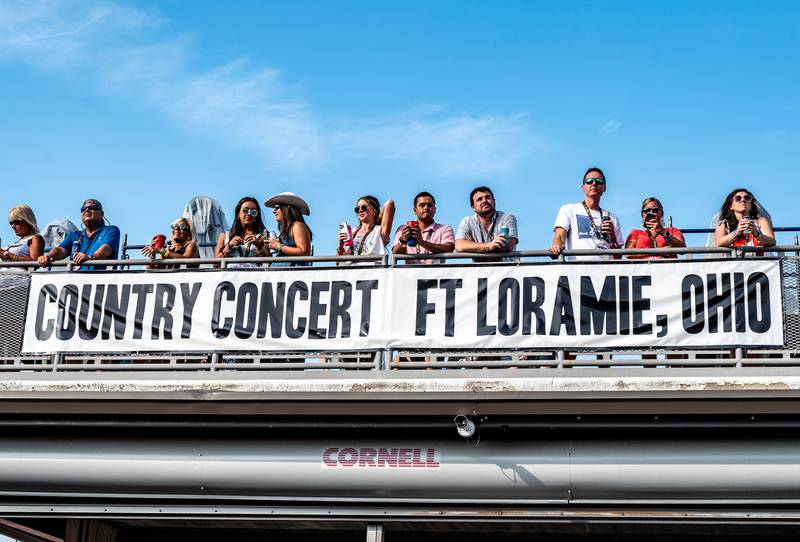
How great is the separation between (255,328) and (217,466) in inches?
60.8

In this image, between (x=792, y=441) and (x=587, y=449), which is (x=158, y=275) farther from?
(x=792, y=441)

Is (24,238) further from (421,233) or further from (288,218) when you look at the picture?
(421,233)

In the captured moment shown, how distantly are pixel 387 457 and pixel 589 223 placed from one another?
3.41 m

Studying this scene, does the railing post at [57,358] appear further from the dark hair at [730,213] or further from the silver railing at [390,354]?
the dark hair at [730,213]

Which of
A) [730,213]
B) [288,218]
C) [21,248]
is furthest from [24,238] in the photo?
[730,213]

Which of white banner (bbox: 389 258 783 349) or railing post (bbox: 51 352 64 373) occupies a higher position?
white banner (bbox: 389 258 783 349)

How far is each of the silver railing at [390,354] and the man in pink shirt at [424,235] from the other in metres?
0.22

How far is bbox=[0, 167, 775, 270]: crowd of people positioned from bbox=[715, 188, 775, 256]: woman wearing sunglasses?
10mm

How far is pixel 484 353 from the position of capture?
11.6 meters

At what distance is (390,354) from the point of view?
39.0 feet

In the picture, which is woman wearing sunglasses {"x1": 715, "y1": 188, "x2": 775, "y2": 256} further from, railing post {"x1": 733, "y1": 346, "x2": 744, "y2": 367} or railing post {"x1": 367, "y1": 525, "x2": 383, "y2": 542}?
railing post {"x1": 367, "y1": 525, "x2": 383, "y2": 542}

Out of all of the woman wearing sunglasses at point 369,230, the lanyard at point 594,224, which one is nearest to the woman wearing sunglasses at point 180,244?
the woman wearing sunglasses at point 369,230

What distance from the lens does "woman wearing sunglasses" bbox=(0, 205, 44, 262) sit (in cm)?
1369

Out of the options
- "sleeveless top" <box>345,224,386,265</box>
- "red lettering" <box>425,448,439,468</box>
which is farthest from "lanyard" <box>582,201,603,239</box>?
"red lettering" <box>425,448,439,468</box>
